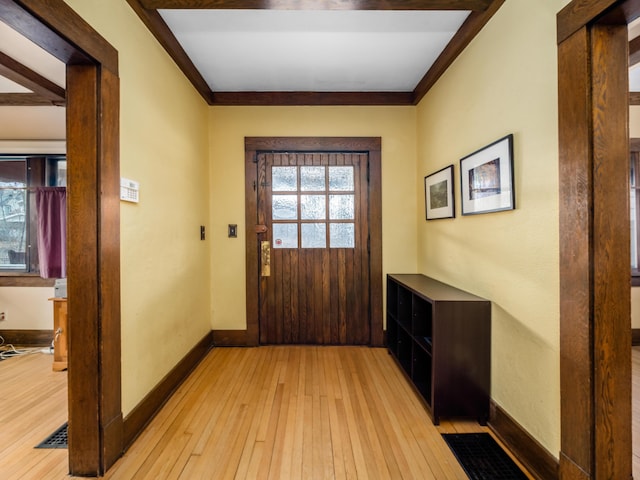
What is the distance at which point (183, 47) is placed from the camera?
7.98ft

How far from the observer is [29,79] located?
2395 mm

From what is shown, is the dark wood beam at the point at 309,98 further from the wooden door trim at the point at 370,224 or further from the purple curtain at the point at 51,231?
the purple curtain at the point at 51,231

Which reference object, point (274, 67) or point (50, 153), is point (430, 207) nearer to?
point (274, 67)

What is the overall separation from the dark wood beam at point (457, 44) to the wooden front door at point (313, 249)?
→ 0.88 meters

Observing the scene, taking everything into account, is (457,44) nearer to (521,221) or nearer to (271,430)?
(521,221)

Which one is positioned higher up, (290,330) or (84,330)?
(84,330)

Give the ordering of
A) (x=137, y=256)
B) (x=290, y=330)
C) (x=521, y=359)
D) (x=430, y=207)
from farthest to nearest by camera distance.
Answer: (x=290, y=330) → (x=430, y=207) → (x=137, y=256) → (x=521, y=359)

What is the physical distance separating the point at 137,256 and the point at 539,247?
2248 mm

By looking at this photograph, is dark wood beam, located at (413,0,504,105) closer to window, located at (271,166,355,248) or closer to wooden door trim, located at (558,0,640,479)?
wooden door trim, located at (558,0,640,479)

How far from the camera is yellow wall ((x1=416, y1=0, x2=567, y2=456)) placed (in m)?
1.49

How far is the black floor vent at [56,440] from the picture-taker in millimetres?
1777

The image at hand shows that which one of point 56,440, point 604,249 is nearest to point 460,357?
point 604,249

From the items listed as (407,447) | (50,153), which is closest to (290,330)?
(407,447)

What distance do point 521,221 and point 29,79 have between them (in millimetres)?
3599
